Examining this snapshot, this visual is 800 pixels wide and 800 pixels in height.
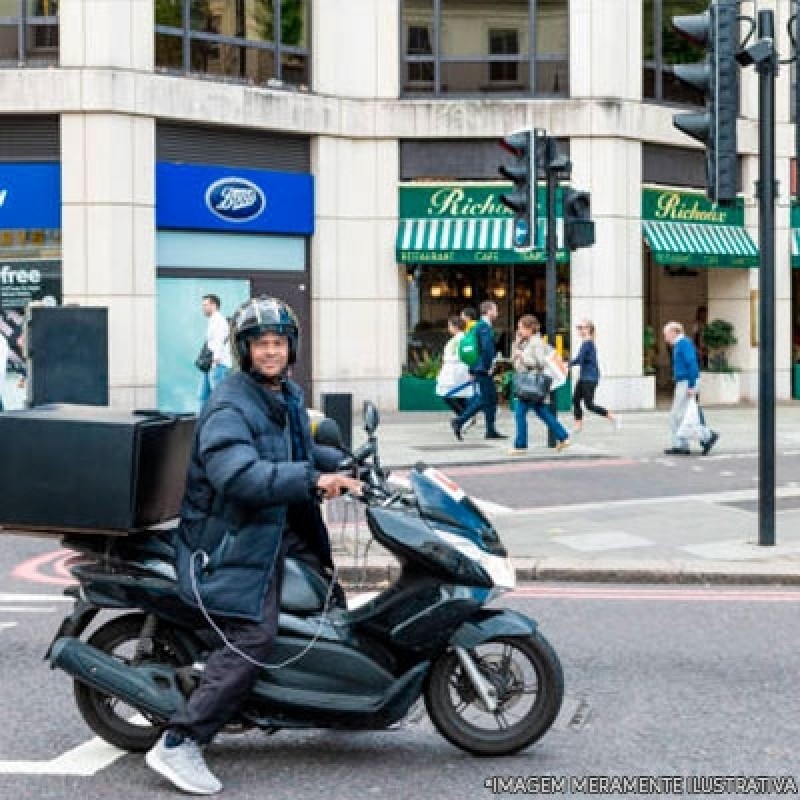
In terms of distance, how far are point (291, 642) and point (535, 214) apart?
1159cm

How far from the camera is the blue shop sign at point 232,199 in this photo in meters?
21.1

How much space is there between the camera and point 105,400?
13266 mm

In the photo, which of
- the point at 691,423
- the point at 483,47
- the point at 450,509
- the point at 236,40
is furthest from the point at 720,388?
the point at 450,509

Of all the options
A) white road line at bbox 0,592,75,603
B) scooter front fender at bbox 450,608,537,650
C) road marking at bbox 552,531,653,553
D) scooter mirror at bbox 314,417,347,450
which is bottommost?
white road line at bbox 0,592,75,603

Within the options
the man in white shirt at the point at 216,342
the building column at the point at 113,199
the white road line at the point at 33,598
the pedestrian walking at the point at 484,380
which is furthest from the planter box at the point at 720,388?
the white road line at the point at 33,598

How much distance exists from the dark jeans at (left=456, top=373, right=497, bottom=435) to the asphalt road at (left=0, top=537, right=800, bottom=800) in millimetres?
9805

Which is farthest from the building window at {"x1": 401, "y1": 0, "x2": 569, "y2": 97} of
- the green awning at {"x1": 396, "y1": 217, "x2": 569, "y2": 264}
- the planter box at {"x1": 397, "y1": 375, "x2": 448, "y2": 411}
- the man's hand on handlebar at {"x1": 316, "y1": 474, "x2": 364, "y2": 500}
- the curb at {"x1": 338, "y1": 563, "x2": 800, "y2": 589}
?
the man's hand on handlebar at {"x1": 316, "y1": 474, "x2": 364, "y2": 500}

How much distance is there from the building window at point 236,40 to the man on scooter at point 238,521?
1704cm

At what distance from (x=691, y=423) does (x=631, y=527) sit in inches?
212

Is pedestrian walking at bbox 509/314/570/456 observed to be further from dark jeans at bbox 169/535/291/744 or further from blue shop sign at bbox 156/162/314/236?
dark jeans at bbox 169/535/291/744

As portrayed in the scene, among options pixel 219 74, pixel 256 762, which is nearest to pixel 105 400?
pixel 256 762

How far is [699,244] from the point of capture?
24234 millimetres

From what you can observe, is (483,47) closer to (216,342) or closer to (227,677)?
(216,342)

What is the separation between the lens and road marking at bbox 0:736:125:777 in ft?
17.3
